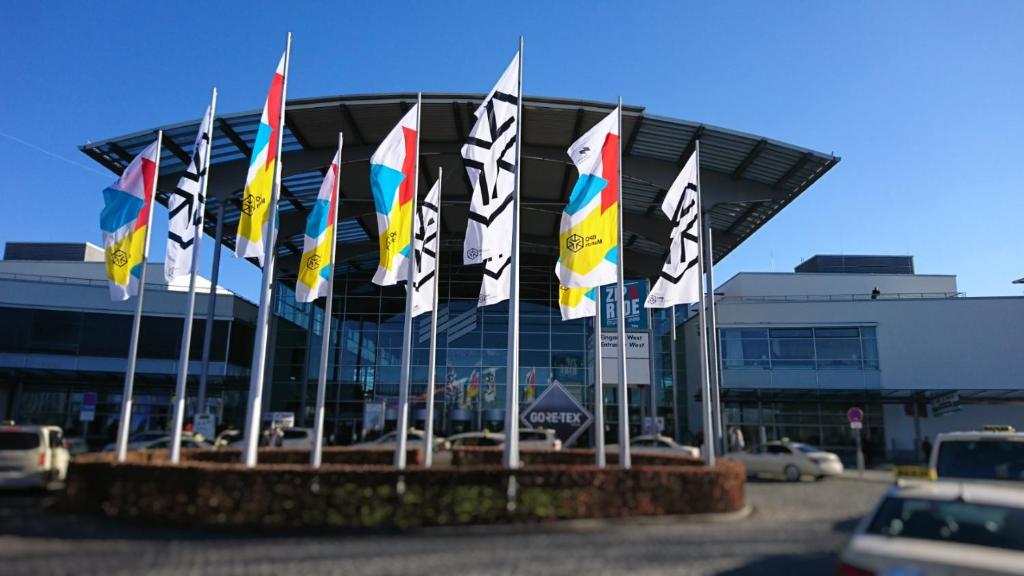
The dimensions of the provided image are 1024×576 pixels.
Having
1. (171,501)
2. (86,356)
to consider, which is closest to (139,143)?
(86,356)

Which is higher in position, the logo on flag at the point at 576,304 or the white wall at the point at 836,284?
the white wall at the point at 836,284

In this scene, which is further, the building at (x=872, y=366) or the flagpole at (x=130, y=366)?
the building at (x=872, y=366)

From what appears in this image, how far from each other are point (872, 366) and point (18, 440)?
37696mm

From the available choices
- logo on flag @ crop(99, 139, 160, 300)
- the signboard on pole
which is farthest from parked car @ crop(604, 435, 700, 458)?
the signboard on pole

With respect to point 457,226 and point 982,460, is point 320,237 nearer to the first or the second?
point 982,460

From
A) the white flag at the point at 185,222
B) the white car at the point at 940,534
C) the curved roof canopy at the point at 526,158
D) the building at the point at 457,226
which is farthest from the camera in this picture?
the building at the point at 457,226

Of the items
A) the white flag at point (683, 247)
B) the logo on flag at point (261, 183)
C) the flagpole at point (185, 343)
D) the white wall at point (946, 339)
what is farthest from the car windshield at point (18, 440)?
the white wall at point (946, 339)

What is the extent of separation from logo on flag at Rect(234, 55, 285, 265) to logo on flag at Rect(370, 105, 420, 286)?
2305 millimetres

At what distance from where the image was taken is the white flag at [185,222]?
56.2 feet

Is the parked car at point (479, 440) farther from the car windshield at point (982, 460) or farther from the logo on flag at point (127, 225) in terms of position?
the car windshield at point (982, 460)

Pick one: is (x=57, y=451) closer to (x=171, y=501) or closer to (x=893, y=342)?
(x=171, y=501)

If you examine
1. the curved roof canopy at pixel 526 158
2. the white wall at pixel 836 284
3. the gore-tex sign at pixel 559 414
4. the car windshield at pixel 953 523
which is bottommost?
the car windshield at pixel 953 523

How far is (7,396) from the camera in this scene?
3825 centimetres

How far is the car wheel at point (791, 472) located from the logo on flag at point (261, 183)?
1827 centimetres
